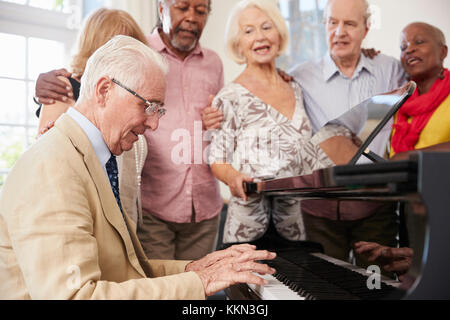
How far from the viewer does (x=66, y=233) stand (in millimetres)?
874

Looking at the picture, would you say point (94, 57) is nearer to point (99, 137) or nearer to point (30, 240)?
point (99, 137)

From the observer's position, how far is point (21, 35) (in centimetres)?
261

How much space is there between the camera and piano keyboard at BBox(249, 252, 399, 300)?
993 mm

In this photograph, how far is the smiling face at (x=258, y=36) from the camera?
2.01 m

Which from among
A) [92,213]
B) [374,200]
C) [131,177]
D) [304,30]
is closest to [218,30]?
[304,30]

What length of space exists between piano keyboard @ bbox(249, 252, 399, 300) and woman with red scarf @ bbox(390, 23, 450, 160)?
0.67 meters

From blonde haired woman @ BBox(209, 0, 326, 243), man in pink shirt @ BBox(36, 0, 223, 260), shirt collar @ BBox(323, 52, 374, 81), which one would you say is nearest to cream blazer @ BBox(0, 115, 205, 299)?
blonde haired woman @ BBox(209, 0, 326, 243)

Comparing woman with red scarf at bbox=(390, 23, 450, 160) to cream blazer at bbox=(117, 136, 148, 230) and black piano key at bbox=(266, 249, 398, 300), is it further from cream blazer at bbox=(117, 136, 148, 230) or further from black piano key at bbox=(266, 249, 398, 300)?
cream blazer at bbox=(117, 136, 148, 230)

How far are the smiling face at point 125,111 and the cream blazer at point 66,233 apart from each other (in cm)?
9

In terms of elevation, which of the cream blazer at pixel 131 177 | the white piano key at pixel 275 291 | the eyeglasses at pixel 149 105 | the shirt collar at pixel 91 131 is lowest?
the white piano key at pixel 275 291

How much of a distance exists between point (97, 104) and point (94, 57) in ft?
0.44

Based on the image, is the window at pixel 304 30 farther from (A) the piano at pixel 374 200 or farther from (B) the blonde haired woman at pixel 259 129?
(A) the piano at pixel 374 200

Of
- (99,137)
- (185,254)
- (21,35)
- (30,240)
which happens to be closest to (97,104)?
(99,137)

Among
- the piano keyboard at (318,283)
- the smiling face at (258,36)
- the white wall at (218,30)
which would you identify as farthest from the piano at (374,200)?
the white wall at (218,30)
